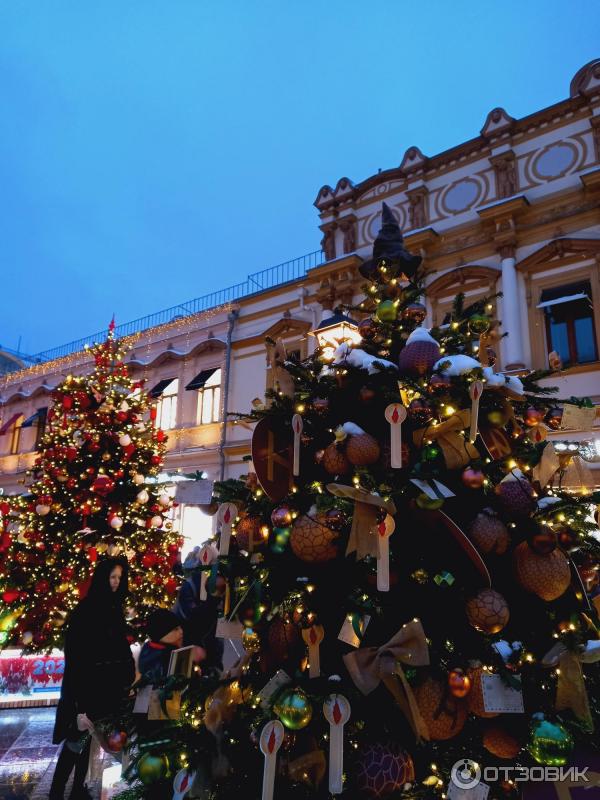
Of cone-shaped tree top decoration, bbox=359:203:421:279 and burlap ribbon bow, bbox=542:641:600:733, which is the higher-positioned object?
cone-shaped tree top decoration, bbox=359:203:421:279

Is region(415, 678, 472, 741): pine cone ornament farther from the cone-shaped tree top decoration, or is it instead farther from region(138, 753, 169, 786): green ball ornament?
the cone-shaped tree top decoration


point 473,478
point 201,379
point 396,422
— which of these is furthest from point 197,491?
point 201,379

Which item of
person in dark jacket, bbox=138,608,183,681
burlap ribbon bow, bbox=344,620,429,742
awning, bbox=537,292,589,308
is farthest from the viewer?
awning, bbox=537,292,589,308

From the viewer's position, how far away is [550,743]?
183 centimetres

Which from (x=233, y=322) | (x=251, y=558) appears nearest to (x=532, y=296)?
(x=233, y=322)

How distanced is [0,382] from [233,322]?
13.3m

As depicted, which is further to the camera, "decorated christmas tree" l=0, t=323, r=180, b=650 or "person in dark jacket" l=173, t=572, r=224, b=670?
"decorated christmas tree" l=0, t=323, r=180, b=650

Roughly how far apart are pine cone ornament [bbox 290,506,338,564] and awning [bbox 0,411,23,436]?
2105 centimetres

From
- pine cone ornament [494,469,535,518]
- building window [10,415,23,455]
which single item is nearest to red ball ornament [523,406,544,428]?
pine cone ornament [494,469,535,518]

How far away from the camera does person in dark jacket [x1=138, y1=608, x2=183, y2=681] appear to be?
3.14m

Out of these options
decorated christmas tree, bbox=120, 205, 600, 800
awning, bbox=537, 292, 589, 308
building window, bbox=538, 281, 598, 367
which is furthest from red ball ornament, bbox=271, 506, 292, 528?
awning, bbox=537, 292, 589, 308

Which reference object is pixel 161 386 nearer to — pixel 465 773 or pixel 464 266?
pixel 464 266

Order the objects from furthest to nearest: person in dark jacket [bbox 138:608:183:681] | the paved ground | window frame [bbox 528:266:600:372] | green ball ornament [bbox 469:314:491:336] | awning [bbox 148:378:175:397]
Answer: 1. awning [bbox 148:378:175:397]
2. window frame [bbox 528:266:600:372]
3. the paved ground
4. person in dark jacket [bbox 138:608:183:681]
5. green ball ornament [bbox 469:314:491:336]

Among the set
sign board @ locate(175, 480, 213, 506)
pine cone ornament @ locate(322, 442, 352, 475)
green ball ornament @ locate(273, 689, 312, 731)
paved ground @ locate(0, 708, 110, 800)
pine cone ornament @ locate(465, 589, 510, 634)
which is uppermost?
pine cone ornament @ locate(322, 442, 352, 475)
